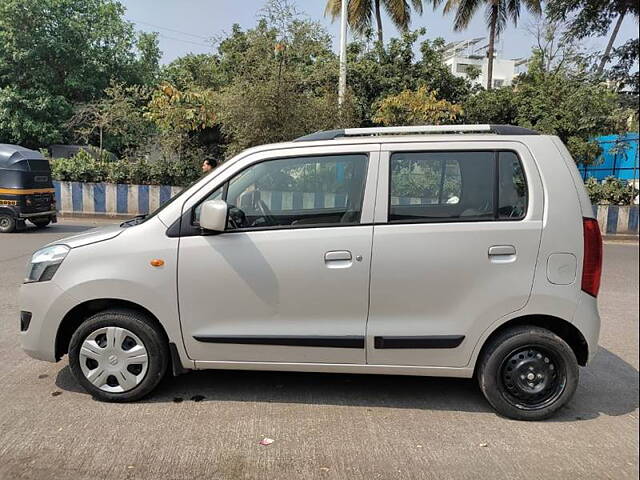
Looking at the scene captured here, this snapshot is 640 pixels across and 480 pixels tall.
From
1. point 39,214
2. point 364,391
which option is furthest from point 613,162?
point 364,391

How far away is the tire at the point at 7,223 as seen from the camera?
12.7m

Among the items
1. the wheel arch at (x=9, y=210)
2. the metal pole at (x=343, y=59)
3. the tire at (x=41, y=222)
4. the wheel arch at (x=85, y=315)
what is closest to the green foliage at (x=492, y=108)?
the metal pole at (x=343, y=59)

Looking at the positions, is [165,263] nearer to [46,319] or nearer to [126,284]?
[126,284]

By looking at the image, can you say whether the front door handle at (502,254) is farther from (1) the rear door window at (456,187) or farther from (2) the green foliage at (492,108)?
(2) the green foliage at (492,108)

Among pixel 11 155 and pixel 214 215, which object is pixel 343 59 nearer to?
pixel 11 155

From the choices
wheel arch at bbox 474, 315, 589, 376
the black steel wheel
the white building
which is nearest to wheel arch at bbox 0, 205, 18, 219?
wheel arch at bbox 474, 315, 589, 376

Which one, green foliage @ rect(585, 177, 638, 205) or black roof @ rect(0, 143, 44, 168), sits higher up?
black roof @ rect(0, 143, 44, 168)

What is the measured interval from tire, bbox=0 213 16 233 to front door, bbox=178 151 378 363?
1131 cm

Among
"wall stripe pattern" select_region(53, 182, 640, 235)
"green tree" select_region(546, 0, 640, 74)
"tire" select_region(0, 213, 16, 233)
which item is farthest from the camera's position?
"wall stripe pattern" select_region(53, 182, 640, 235)

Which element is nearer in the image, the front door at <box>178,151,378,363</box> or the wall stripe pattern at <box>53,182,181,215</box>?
the front door at <box>178,151,378,363</box>

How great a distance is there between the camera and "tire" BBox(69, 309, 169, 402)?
3607 mm

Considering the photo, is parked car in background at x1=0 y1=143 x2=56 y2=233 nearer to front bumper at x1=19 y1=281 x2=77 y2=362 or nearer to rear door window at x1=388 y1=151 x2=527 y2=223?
front bumper at x1=19 y1=281 x2=77 y2=362

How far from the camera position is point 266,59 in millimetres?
14266

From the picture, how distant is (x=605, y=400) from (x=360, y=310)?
210cm
